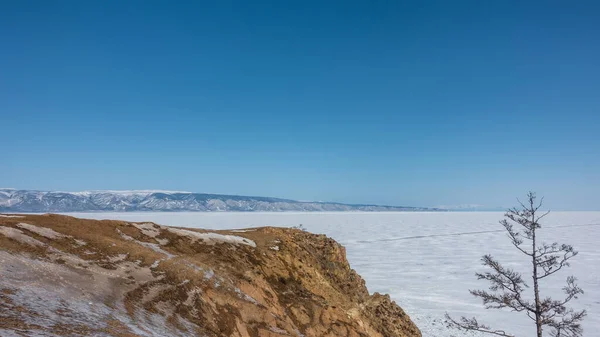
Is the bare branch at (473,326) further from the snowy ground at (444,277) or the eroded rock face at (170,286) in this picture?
the eroded rock face at (170,286)

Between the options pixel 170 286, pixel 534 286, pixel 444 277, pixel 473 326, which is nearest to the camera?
pixel 170 286

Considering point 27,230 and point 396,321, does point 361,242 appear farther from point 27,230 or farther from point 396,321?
point 27,230

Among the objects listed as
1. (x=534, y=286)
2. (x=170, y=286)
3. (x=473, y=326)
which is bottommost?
(x=473, y=326)

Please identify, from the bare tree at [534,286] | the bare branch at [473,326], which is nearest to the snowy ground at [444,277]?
the bare branch at [473,326]

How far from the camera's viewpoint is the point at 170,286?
403 inches

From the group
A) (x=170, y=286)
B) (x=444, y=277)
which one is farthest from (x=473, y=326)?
(x=170, y=286)

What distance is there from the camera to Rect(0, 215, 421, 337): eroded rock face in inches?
296

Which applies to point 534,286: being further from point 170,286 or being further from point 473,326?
point 170,286

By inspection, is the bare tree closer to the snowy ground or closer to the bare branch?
the bare branch

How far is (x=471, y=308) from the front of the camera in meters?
31.6

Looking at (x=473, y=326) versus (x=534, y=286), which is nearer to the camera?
(x=534, y=286)

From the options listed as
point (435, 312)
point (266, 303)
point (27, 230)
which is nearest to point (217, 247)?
point (266, 303)

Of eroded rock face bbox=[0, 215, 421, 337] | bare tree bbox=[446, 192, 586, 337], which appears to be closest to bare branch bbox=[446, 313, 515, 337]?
bare tree bbox=[446, 192, 586, 337]

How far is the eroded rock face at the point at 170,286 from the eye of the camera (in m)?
7.51
